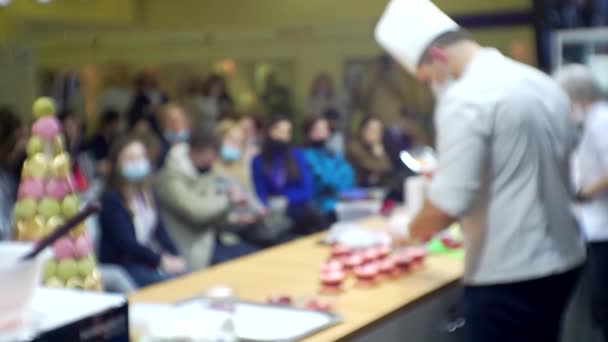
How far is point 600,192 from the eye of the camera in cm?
283

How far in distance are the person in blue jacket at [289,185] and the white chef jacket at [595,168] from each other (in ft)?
6.00

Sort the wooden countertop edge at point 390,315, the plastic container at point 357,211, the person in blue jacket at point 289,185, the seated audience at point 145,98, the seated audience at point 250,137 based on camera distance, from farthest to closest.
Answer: the seated audience at point 145,98
the seated audience at point 250,137
the person in blue jacket at point 289,185
the plastic container at point 357,211
the wooden countertop edge at point 390,315

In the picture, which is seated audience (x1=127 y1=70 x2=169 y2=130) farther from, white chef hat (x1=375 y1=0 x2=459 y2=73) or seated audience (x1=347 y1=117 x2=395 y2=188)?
white chef hat (x1=375 y1=0 x2=459 y2=73)

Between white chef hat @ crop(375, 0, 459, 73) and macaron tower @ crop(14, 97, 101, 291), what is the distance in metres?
0.93

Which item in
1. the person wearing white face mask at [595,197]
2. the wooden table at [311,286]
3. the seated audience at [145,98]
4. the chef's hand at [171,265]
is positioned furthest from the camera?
the seated audience at [145,98]

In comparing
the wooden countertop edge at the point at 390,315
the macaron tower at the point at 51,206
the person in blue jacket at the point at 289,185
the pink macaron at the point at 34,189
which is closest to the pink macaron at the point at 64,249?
the macaron tower at the point at 51,206

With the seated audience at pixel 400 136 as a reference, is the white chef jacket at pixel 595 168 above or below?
above

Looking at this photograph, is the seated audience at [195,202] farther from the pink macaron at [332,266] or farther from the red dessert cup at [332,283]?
the red dessert cup at [332,283]

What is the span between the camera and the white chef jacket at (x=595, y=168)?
283 cm

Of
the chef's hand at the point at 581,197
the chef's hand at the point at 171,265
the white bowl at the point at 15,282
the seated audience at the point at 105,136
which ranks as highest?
the white bowl at the point at 15,282

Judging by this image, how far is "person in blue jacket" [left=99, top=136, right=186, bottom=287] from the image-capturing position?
3291 mm

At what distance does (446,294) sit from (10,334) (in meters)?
1.24

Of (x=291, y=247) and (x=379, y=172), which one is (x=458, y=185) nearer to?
(x=291, y=247)

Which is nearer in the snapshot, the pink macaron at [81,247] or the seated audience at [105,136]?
the pink macaron at [81,247]
